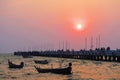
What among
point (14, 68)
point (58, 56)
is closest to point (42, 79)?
point (14, 68)

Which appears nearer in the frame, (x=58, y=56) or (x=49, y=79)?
A: (x=49, y=79)

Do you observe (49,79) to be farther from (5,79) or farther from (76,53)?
(76,53)

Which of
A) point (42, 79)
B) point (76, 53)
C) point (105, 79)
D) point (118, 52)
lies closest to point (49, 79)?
point (42, 79)

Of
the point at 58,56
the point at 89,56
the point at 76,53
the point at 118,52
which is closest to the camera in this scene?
the point at 118,52

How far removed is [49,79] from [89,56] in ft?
252

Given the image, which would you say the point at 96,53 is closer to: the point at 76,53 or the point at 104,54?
the point at 104,54

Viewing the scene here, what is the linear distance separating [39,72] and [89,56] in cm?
6603

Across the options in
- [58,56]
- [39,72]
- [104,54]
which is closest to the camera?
[39,72]

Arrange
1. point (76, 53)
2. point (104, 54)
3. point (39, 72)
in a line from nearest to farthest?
1. point (39, 72)
2. point (104, 54)
3. point (76, 53)

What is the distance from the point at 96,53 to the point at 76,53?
26.8 meters

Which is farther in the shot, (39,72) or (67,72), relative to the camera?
(39,72)

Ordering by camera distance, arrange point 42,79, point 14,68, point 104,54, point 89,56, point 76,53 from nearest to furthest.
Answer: point 42,79, point 14,68, point 104,54, point 89,56, point 76,53

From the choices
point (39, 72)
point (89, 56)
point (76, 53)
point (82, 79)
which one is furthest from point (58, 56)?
point (82, 79)

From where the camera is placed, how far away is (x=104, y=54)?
364ft
